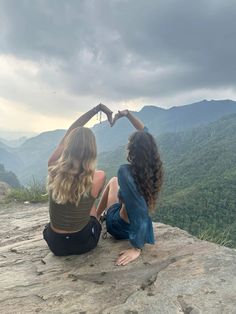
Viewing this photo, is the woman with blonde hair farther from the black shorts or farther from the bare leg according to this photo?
the bare leg

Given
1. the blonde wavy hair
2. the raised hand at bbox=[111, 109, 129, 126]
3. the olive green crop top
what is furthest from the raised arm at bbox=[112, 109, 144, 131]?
the olive green crop top

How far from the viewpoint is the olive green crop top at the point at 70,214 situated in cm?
368

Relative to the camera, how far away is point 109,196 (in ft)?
14.7

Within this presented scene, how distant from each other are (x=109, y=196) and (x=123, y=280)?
1400 millimetres

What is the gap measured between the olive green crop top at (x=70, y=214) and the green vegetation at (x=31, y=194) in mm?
4736

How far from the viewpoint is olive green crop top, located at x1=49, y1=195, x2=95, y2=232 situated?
368 centimetres

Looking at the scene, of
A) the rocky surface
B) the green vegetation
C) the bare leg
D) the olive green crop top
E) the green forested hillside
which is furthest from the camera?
the green forested hillside

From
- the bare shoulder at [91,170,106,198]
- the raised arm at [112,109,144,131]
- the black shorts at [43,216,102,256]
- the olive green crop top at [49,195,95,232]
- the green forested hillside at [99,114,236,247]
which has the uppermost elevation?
the raised arm at [112,109,144,131]

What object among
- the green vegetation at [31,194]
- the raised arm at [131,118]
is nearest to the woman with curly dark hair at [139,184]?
the raised arm at [131,118]

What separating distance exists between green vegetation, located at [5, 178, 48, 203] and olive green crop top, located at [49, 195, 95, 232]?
4.74 metres

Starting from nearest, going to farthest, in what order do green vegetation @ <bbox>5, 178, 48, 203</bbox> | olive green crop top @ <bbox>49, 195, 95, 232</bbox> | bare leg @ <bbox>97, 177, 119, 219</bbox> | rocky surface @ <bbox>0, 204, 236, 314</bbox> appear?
rocky surface @ <bbox>0, 204, 236, 314</bbox> → olive green crop top @ <bbox>49, 195, 95, 232</bbox> → bare leg @ <bbox>97, 177, 119, 219</bbox> → green vegetation @ <bbox>5, 178, 48, 203</bbox>

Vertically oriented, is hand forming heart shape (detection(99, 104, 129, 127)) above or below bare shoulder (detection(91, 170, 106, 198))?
above

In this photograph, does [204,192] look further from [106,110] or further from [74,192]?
[74,192]

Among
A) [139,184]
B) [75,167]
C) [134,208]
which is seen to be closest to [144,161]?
[139,184]
